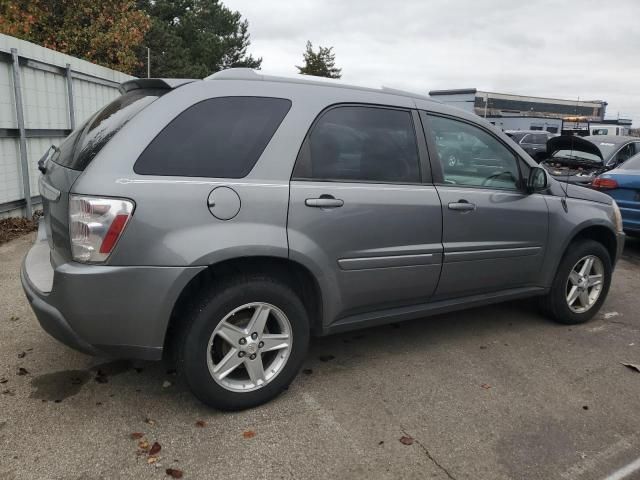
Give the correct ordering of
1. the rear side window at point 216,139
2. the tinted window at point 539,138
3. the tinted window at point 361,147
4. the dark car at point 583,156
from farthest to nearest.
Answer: the tinted window at point 539,138, the dark car at point 583,156, the tinted window at point 361,147, the rear side window at point 216,139

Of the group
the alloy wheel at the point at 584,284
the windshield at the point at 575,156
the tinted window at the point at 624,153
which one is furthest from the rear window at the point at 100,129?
the tinted window at the point at 624,153

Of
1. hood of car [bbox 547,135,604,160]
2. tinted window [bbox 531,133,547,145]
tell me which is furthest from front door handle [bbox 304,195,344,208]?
tinted window [bbox 531,133,547,145]

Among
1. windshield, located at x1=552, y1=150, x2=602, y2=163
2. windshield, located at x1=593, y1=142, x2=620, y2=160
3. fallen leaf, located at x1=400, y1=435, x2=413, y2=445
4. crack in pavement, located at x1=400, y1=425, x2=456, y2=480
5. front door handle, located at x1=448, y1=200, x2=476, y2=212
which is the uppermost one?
windshield, located at x1=593, y1=142, x2=620, y2=160

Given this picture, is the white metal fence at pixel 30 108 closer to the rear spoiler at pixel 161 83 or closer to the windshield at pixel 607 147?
the rear spoiler at pixel 161 83

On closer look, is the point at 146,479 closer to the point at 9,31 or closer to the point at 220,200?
the point at 220,200

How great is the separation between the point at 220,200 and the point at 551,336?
9.92 ft

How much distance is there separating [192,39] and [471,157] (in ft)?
117

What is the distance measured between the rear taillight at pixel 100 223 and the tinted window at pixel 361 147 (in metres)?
0.93

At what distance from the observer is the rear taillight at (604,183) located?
24.1 ft

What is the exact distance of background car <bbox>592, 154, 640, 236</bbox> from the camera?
7086mm

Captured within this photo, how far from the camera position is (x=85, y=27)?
39.9 feet

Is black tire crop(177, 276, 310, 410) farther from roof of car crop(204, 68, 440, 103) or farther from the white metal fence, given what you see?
the white metal fence

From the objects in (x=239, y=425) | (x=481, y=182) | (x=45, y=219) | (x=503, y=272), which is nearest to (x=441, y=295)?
(x=503, y=272)

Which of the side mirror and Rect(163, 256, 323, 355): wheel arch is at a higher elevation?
the side mirror
